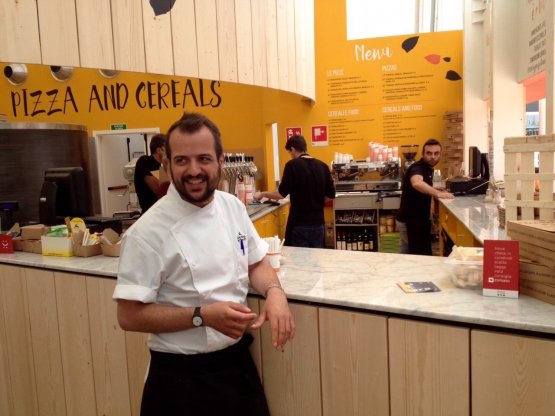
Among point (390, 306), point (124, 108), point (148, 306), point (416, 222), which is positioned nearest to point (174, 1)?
point (148, 306)

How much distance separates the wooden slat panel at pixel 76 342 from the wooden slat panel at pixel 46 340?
1.9 inches

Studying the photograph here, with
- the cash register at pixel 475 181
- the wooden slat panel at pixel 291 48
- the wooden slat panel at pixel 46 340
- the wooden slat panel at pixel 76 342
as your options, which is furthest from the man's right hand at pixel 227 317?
the cash register at pixel 475 181

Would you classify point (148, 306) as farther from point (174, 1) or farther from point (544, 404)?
point (174, 1)

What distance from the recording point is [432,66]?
690 cm

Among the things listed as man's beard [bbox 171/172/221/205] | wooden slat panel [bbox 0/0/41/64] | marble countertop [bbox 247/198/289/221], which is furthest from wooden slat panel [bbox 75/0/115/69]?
marble countertop [bbox 247/198/289/221]

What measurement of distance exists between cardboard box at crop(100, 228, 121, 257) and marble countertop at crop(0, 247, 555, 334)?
0.05 meters

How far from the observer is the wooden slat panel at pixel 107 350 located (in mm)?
2307

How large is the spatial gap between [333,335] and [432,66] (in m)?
6.09

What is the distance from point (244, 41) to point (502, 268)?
2499mm

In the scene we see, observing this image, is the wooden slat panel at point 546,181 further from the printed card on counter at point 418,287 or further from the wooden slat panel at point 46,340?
the wooden slat panel at point 46,340

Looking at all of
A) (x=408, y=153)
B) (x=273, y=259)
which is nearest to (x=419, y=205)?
(x=408, y=153)

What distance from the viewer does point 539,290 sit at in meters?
1.59

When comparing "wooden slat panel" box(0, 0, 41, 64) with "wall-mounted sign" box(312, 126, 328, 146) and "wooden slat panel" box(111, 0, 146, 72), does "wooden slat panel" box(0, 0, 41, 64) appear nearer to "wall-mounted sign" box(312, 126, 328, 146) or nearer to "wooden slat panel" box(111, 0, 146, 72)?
"wooden slat panel" box(111, 0, 146, 72)

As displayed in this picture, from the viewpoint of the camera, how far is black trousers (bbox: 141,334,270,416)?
64.4 inches
